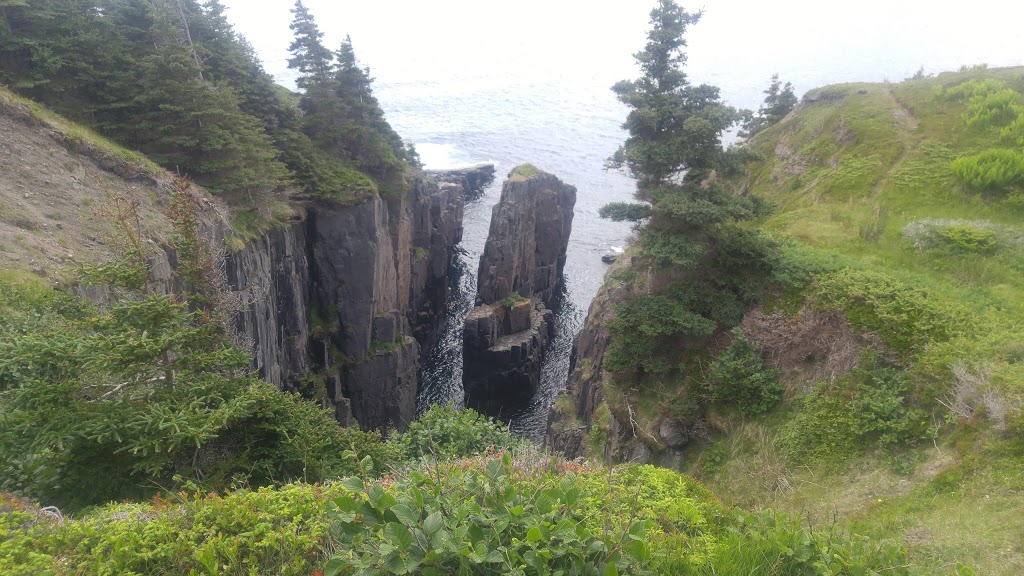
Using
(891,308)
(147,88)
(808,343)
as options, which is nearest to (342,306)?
(147,88)

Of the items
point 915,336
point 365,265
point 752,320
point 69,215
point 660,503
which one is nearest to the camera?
point 660,503

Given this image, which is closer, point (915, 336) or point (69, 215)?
point (915, 336)

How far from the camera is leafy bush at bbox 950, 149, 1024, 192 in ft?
72.0

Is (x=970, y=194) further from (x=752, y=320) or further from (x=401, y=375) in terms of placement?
(x=401, y=375)

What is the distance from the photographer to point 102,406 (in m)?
8.61

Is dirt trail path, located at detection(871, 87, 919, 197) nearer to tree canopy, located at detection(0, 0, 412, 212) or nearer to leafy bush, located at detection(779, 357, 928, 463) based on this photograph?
leafy bush, located at detection(779, 357, 928, 463)

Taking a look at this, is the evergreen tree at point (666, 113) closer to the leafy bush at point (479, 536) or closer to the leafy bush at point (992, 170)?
the leafy bush at point (992, 170)

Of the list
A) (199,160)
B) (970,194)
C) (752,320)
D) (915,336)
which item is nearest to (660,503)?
(915,336)

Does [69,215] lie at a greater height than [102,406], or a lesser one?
greater

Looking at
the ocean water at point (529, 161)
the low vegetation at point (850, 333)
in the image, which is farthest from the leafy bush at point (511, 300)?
the low vegetation at point (850, 333)

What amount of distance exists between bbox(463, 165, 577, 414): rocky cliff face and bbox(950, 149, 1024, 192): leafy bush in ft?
111

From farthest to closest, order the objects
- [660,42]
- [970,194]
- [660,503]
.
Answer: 1. [970,194]
2. [660,42]
3. [660,503]

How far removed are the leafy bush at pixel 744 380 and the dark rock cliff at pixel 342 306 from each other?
65.5 feet

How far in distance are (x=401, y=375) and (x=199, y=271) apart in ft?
101
